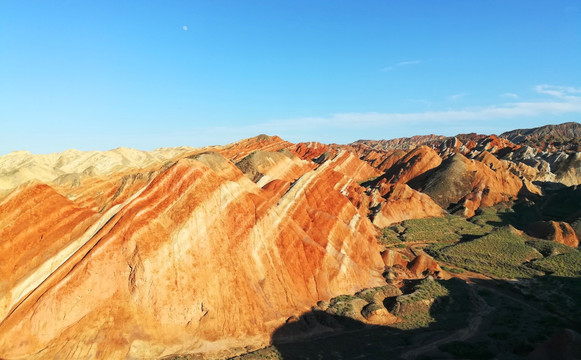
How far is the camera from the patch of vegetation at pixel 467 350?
2502 centimetres

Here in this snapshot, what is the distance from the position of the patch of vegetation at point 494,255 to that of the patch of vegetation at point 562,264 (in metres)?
1.63

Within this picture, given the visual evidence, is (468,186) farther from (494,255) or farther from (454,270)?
(454,270)

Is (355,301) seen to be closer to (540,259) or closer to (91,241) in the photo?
(91,241)

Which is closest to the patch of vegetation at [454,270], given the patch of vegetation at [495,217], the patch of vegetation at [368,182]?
the patch of vegetation at [495,217]

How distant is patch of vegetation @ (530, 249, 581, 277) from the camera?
47.2 meters

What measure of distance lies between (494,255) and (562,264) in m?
8.17

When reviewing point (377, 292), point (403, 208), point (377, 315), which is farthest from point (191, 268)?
point (403, 208)

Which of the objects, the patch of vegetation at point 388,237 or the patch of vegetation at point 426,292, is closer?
the patch of vegetation at point 426,292

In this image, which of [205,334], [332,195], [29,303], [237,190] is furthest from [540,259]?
[29,303]

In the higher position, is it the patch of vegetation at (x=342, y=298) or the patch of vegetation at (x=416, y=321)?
the patch of vegetation at (x=342, y=298)

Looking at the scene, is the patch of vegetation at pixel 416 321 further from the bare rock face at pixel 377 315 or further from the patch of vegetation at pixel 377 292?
the patch of vegetation at pixel 377 292

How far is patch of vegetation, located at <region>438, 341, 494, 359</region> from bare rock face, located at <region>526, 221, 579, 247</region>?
157 feet

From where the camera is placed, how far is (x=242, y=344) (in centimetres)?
2561

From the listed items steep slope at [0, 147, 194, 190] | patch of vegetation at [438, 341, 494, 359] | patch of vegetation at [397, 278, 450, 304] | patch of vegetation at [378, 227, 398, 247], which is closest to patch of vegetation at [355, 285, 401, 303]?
patch of vegetation at [397, 278, 450, 304]
